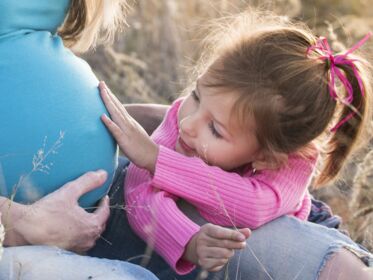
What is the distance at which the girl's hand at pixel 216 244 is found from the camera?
234 cm

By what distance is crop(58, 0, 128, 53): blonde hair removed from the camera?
294cm

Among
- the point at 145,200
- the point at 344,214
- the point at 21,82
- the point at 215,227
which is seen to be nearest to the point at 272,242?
the point at 215,227

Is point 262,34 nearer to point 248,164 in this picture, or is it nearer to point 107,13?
point 248,164

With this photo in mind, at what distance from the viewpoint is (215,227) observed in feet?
7.89

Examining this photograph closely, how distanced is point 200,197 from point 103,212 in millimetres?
323

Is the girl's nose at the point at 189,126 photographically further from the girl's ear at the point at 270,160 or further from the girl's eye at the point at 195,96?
the girl's ear at the point at 270,160

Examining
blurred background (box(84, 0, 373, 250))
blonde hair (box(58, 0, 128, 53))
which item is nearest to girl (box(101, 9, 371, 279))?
blonde hair (box(58, 0, 128, 53))

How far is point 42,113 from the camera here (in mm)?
2510

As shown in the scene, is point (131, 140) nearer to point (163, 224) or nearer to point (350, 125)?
point (163, 224)

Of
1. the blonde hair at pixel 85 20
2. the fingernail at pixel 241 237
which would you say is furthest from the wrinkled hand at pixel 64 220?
the blonde hair at pixel 85 20

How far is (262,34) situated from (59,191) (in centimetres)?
88

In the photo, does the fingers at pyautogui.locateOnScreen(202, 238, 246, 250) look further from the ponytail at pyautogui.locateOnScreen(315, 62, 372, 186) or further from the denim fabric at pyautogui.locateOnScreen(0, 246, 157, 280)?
the ponytail at pyautogui.locateOnScreen(315, 62, 372, 186)

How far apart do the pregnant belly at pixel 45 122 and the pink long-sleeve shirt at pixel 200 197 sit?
19cm

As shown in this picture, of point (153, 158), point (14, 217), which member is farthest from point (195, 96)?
point (14, 217)
